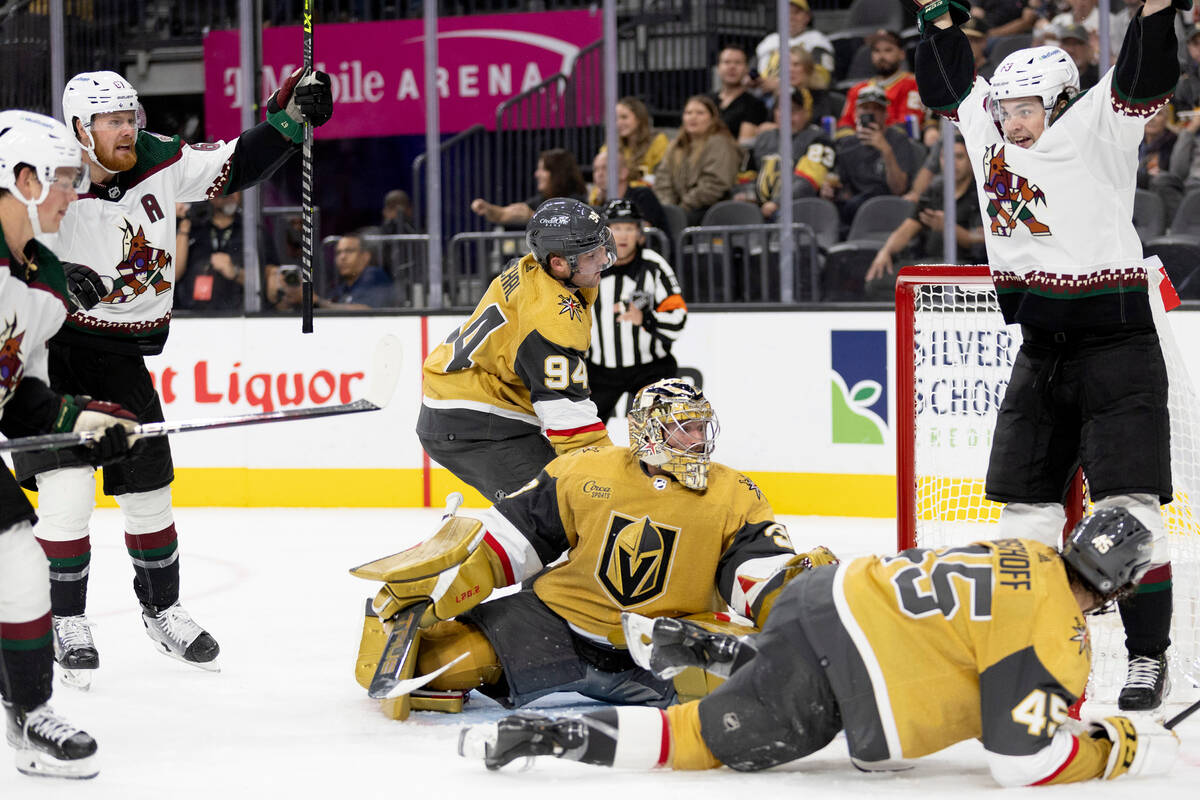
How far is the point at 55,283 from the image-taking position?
8.98 feet

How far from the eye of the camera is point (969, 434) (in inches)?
164

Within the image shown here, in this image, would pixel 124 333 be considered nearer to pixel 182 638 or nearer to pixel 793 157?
pixel 182 638

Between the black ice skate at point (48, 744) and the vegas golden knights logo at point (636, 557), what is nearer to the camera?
the black ice skate at point (48, 744)

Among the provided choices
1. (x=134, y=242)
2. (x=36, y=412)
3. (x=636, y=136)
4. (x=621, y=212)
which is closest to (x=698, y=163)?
(x=636, y=136)

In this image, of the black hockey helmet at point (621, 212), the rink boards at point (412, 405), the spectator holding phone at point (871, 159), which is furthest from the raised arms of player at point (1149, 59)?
the spectator holding phone at point (871, 159)

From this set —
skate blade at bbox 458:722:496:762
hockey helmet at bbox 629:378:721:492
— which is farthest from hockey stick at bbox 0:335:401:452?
skate blade at bbox 458:722:496:762

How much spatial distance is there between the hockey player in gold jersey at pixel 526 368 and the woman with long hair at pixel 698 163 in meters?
2.90

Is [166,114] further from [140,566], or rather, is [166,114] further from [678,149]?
[140,566]

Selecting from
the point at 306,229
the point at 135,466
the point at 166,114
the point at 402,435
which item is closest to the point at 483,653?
the point at 135,466

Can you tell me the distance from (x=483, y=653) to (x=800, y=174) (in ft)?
12.3

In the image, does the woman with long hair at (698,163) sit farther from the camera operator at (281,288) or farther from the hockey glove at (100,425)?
the hockey glove at (100,425)

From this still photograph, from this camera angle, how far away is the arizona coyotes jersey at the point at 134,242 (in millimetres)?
3461

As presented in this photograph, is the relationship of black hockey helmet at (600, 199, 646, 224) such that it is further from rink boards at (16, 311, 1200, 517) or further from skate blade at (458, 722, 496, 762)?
skate blade at (458, 722, 496, 762)

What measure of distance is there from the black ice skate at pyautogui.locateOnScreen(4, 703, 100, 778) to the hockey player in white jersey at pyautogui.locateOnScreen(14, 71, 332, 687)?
2.44 ft
